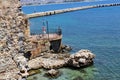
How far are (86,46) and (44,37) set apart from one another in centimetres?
1106

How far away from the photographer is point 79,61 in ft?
116

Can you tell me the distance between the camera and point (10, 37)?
7387 mm

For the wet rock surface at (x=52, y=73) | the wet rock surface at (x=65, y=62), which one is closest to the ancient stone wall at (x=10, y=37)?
the wet rock surface at (x=52, y=73)

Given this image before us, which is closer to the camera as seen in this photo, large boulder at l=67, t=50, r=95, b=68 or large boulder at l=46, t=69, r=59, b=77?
large boulder at l=46, t=69, r=59, b=77

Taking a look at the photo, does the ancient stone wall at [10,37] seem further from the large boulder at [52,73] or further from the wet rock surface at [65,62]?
the wet rock surface at [65,62]

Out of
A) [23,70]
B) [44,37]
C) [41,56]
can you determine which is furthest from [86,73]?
[23,70]

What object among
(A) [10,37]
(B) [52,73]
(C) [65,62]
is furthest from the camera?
(C) [65,62]

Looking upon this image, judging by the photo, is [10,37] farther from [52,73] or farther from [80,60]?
[80,60]

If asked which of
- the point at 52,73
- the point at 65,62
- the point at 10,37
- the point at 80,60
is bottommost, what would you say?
the point at 65,62

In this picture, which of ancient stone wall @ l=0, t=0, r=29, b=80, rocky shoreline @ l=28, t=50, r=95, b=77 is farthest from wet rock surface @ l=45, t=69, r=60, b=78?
ancient stone wall @ l=0, t=0, r=29, b=80

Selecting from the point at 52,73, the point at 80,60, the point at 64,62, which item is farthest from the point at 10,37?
the point at 64,62

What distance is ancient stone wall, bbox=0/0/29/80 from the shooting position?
23.5 feet

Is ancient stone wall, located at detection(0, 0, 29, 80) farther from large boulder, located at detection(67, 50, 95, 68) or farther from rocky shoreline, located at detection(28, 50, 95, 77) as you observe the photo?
large boulder, located at detection(67, 50, 95, 68)

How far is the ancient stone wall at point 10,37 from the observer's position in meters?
7.15
